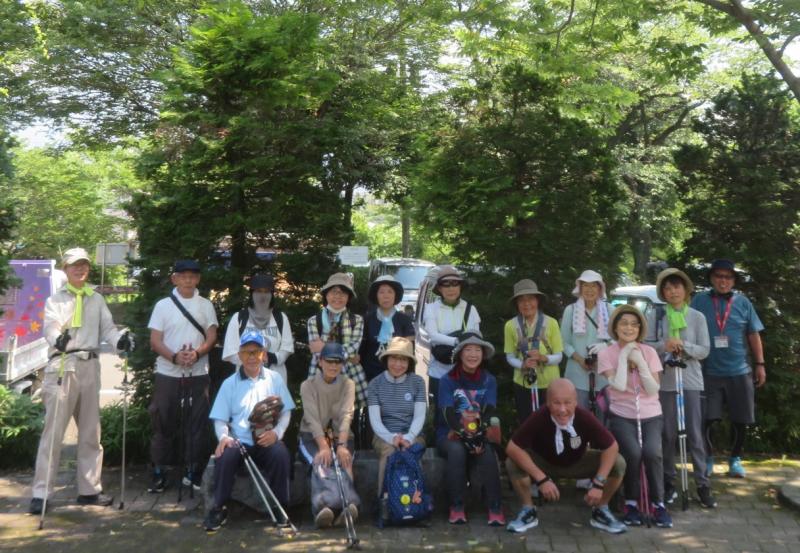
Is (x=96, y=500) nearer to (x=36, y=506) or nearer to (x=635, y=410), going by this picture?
(x=36, y=506)

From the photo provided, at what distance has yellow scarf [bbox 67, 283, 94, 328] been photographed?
5816mm

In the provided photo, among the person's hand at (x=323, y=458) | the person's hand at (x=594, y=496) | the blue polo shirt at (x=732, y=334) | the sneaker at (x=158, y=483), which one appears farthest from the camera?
the blue polo shirt at (x=732, y=334)

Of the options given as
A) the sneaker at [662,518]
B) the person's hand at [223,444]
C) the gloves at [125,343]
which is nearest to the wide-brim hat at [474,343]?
the sneaker at [662,518]

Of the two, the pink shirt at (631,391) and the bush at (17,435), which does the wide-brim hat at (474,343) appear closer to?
the pink shirt at (631,391)

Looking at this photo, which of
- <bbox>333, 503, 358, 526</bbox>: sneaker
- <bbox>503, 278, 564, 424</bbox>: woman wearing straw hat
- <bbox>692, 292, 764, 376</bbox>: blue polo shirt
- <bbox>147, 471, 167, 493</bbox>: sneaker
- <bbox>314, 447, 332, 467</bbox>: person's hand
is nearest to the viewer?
<bbox>333, 503, 358, 526</bbox>: sneaker

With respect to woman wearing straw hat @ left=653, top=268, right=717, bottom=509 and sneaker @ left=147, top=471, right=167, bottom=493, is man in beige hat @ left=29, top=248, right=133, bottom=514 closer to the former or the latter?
sneaker @ left=147, top=471, right=167, bottom=493

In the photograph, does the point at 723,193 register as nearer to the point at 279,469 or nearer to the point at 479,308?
the point at 479,308

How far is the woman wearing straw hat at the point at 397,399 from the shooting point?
559cm

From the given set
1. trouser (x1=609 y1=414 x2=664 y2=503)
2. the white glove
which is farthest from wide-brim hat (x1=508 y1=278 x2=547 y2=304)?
trouser (x1=609 y1=414 x2=664 y2=503)

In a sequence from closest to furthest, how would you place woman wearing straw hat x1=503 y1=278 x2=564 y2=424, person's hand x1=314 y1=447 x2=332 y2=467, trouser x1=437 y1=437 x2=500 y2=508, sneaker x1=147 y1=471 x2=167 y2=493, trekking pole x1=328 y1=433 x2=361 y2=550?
trekking pole x1=328 y1=433 x2=361 y2=550 < person's hand x1=314 y1=447 x2=332 y2=467 < trouser x1=437 y1=437 x2=500 y2=508 < woman wearing straw hat x1=503 y1=278 x2=564 y2=424 < sneaker x1=147 y1=471 x2=167 y2=493

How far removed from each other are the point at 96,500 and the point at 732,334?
18.7 ft

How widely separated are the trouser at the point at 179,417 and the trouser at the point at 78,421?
1.56 ft

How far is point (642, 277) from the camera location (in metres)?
20.8

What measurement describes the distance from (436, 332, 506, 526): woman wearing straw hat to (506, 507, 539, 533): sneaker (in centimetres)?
12
